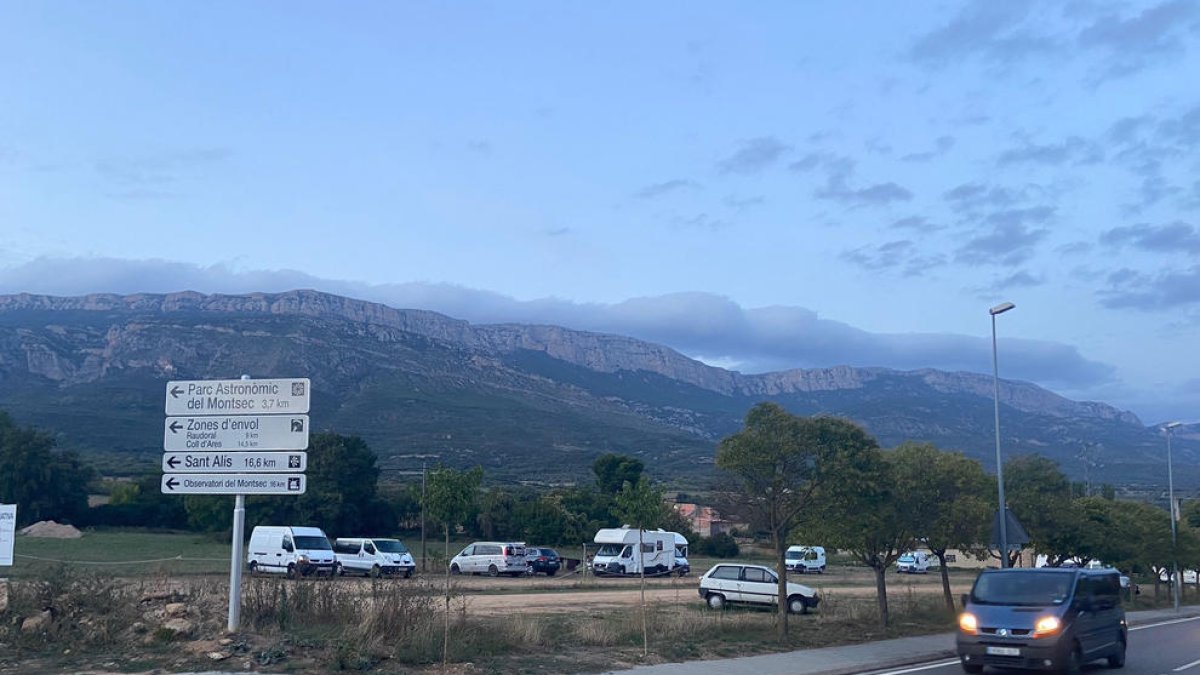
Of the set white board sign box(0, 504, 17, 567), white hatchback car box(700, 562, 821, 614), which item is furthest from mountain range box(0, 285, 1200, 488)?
white board sign box(0, 504, 17, 567)

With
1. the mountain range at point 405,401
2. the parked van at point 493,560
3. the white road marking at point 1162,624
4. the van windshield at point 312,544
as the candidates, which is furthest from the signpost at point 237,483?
the mountain range at point 405,401

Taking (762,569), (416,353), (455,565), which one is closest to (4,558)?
(762,569)

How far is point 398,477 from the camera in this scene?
9100 centimetres

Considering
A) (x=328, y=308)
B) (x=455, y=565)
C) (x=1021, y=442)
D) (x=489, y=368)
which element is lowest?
(x=455, y=565)

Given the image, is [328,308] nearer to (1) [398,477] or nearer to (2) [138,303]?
(2) [138,303]

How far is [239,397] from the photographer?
1906cm

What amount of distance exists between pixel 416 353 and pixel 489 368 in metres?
11.8

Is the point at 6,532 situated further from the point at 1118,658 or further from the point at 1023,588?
the point at 1118,658

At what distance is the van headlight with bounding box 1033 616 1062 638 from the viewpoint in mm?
17422

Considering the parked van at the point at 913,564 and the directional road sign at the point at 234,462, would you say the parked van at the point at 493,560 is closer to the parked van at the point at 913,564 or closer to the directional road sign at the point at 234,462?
the parked van at the point at 913,564

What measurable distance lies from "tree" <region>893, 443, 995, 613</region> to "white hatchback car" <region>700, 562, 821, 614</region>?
6389mm

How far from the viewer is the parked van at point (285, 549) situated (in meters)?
44.1

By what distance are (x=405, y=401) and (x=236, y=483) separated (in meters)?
105

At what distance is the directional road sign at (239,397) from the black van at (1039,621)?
39.7 ft
